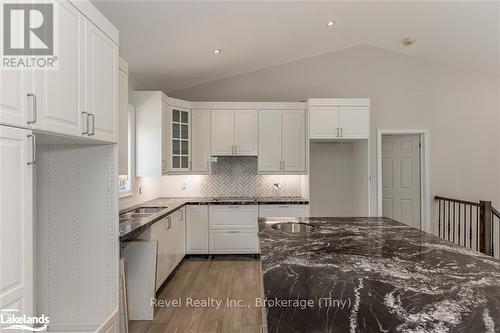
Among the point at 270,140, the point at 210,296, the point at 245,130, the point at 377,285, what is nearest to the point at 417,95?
the point at 270,140

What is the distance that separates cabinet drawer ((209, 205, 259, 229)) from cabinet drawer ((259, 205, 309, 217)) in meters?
0.11

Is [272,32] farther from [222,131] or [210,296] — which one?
[210,296]

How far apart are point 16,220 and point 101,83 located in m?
0.95

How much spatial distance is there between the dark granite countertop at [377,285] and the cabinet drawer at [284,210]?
2.33 meters

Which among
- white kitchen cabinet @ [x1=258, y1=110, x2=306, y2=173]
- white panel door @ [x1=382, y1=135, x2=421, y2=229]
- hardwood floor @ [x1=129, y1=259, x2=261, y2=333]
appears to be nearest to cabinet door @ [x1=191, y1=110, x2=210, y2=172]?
white kitchen cabinet @ [x1=258, y1=110, x2=306, y2=173]

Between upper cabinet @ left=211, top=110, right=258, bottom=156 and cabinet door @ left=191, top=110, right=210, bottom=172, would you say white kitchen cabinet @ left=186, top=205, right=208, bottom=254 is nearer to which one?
cabinet door @ left=191, top=110, right=210, bottom=172

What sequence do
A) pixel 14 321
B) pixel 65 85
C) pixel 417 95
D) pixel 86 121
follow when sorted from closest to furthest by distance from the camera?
1. pixel 14 321
2. pixel 65 85
3. pixel 86 121
4. pixel 417 95

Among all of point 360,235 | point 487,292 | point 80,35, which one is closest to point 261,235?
point 360,235

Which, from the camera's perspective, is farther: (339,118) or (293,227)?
(339,118)

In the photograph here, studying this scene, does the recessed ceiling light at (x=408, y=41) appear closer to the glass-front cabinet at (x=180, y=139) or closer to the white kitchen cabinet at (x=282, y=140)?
the white kitchen cabinet at (x=282, y=140)

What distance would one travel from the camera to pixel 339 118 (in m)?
4.41

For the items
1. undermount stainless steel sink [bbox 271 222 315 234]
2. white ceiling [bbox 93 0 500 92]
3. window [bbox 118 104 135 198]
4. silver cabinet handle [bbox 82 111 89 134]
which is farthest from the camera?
window [bbox 118 104 135 198]

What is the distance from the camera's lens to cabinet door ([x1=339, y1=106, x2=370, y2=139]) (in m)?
4.41

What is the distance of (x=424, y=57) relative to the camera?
16.3 feet
